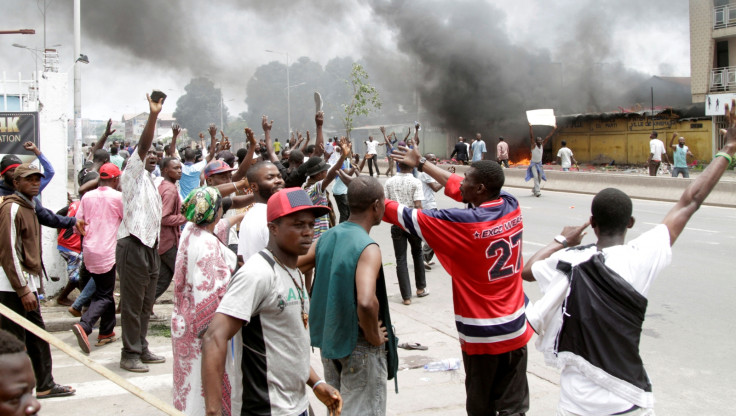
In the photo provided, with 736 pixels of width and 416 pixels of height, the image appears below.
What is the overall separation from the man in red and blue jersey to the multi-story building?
27737 mm

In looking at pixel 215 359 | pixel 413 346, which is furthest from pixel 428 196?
pixel 215 359

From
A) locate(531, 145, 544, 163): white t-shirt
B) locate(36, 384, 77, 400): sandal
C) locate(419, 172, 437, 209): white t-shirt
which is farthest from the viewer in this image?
locate(531, 145, 544, 163): white t-shirt

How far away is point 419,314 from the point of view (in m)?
6.85

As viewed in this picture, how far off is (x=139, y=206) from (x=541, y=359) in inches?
132

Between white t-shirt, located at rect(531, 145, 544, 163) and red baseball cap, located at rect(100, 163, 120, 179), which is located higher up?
white t-shirt, located at rect(531, 145, 544, 163)

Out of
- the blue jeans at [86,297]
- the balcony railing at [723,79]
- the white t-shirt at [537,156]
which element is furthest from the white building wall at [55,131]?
the balcony railing at [723,79]

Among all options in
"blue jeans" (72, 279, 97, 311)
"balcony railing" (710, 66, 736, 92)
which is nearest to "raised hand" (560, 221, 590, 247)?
"blue jeans" (72, 279, 97, 311)

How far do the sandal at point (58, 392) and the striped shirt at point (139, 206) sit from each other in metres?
1.14

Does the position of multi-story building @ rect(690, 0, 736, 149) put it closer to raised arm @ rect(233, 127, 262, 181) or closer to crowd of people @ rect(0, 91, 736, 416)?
raised arm @ rect(233, 127, 262, 181)

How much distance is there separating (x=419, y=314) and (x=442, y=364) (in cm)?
167

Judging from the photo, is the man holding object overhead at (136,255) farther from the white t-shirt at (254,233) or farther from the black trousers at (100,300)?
the white t-shirt at (254,233)

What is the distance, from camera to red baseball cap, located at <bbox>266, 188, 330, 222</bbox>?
265 centimetres

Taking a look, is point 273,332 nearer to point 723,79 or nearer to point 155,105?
point 155,105

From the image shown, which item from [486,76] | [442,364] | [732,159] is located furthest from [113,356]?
[486,76]
